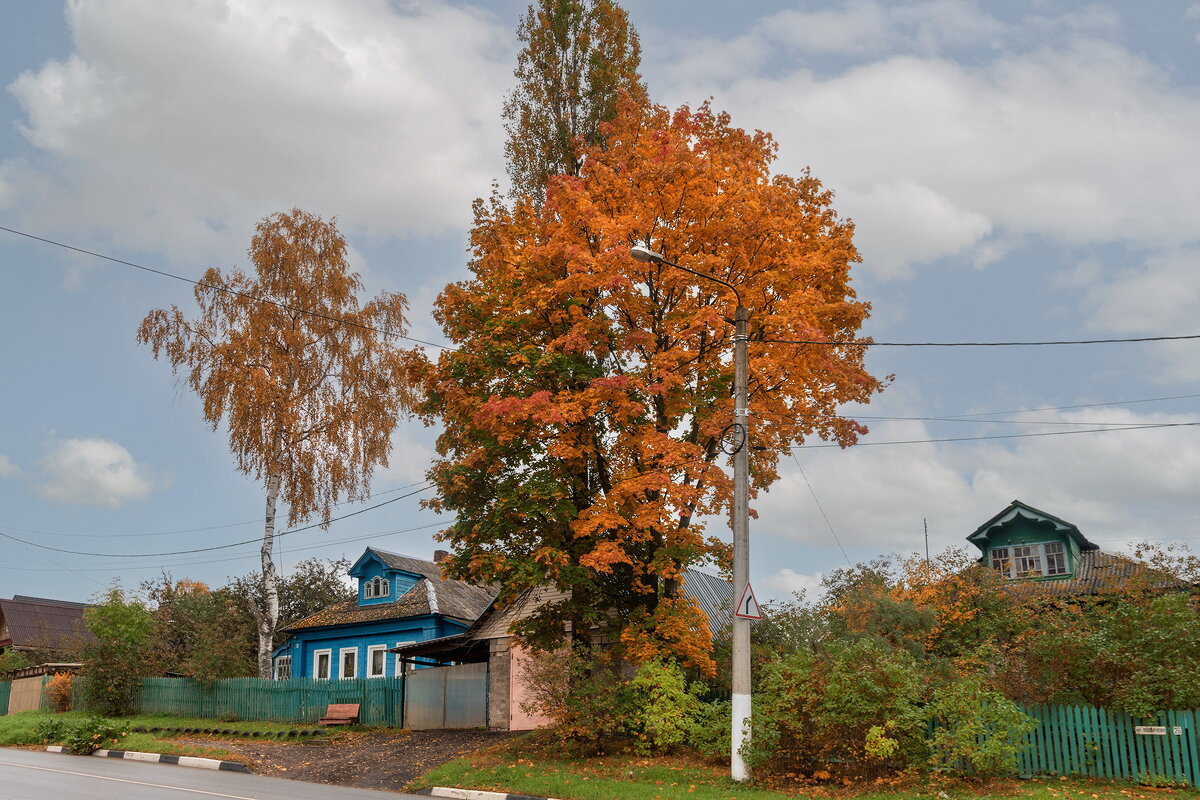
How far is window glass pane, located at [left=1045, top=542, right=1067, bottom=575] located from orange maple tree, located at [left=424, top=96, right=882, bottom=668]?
1928cm

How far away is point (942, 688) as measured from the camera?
49.9 ft

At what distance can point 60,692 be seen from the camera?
36.3m

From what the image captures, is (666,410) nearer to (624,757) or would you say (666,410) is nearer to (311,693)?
(624,757)

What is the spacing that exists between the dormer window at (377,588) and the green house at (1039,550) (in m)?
25.0

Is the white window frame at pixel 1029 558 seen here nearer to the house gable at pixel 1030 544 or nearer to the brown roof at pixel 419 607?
the house gable at pixel 1030 544

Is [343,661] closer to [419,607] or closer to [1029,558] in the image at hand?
[419,607]

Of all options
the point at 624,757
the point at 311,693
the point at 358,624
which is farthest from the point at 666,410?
the point at 358,624

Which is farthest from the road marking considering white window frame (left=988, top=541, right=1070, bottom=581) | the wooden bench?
white window frame (left=988, top=541, right=1070, bottom=581)

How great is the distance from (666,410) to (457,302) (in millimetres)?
5896

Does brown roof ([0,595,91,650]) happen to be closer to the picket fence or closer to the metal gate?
the picket fence

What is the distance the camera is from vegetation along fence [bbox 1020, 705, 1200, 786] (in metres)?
14.3

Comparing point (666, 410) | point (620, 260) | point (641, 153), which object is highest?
point (641, 153)

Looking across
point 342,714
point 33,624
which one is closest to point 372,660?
point 342,714

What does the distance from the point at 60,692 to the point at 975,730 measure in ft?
116
